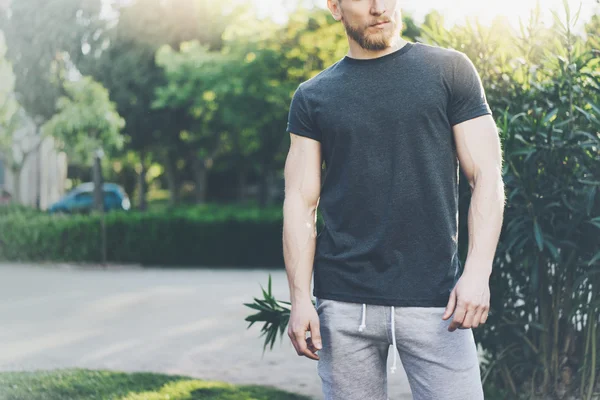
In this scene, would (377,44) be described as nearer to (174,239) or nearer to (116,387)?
(116,387)

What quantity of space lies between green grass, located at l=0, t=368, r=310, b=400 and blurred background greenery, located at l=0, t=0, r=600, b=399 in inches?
39.4

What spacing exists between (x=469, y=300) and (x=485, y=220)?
24cm

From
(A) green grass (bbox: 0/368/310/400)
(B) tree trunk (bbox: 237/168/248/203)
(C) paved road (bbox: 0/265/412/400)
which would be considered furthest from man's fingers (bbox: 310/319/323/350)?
(B) tree trunk (bbox: 237/168/248/203)

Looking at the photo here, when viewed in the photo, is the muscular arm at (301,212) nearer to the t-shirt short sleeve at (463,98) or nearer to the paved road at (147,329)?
the t-shirt short sleeve at (463,98)

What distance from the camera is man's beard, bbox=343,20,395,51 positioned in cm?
241

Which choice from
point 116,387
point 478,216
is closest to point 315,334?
point 478,216

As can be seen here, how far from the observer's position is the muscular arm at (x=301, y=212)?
8.16 ft

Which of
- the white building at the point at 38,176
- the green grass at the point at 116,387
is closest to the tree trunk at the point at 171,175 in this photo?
the white building at the point at 38,176

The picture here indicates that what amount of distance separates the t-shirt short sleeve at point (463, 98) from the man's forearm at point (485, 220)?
175mm

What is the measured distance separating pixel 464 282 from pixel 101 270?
15.1 m

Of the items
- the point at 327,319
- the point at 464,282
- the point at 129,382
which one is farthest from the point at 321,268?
the point at 129,382

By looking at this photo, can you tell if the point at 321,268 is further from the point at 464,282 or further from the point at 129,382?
the point at 129,382

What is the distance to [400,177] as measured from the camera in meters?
2.36

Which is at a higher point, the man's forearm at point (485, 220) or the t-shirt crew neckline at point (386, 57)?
the t-shirt crew neckline at point (386, 57)
